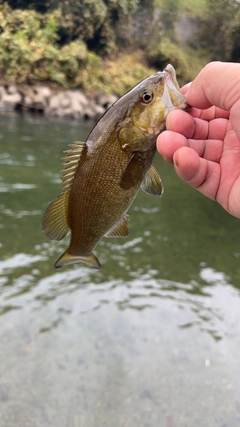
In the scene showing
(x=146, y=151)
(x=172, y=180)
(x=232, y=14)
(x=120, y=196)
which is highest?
(x=232, y=14)

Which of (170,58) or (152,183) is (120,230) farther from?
(170,58)

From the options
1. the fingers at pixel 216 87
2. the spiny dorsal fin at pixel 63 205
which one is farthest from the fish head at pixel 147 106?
the spiny dorsal fin at pixel 63 205

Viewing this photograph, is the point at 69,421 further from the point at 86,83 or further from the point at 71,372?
the point at 86,83

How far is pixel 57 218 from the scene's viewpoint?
1913 millimetres

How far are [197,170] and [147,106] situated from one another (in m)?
0.44

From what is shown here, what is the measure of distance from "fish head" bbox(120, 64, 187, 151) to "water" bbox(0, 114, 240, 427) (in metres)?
2.87

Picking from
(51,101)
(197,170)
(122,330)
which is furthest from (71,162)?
(51,101)

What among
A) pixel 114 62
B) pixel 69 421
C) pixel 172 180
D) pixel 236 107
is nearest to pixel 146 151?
pixel 236 107

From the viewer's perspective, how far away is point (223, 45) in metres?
33.5

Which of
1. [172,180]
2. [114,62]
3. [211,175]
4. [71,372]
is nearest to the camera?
[211,175]

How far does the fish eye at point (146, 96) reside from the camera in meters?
1.79

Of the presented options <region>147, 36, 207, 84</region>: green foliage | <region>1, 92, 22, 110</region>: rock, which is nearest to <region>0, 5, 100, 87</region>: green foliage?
<region>1, 92, 22, 110</region>: rock

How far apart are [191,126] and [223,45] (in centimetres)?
3582

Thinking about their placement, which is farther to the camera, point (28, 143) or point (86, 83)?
point (86, 83)
